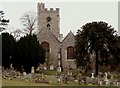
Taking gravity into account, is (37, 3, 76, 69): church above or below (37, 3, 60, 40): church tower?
below

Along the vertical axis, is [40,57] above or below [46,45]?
below

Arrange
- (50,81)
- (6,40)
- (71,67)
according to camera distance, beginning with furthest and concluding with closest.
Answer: (71,67)
(6,40)
(50,81)

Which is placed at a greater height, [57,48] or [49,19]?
[49,19]

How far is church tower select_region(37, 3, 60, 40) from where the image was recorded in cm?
7368

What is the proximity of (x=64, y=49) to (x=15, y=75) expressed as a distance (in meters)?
33.8

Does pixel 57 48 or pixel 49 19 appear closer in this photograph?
pixel 57 48

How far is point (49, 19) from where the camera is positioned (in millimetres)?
74250

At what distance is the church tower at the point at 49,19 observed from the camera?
73.7 metres

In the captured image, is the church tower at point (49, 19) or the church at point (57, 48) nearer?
the church at point (57, 48)

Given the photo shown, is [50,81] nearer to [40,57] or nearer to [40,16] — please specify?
[40,57]

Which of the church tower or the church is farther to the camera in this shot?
the church tower

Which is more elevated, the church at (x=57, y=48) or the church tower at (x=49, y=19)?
the church tower at (x=49, y=19)

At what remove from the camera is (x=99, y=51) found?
147 feet

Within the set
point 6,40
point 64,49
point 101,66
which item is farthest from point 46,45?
point 6,40
